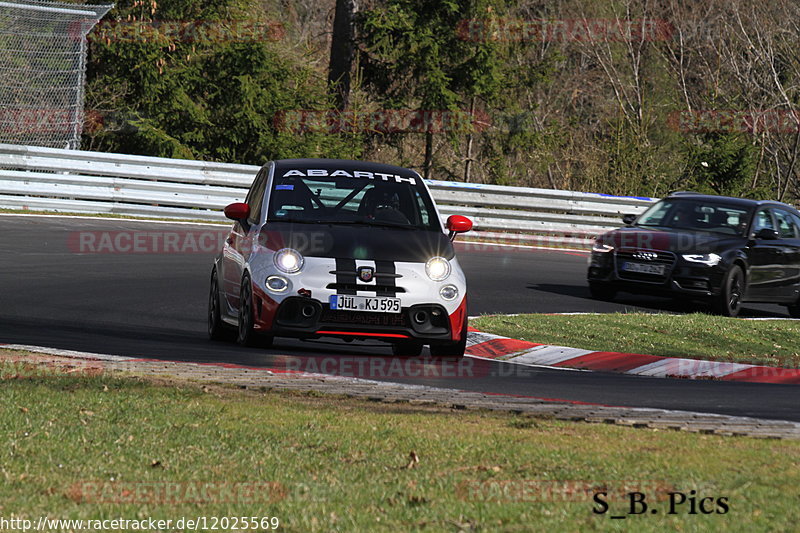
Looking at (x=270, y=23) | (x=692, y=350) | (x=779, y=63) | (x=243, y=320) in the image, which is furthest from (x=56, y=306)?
(x=779, y=63)

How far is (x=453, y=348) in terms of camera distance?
10711mm

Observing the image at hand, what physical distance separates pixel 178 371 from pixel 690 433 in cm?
368

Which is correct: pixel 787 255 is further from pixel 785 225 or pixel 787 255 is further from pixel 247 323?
pixel 247 323

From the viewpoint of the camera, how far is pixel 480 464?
19.5 feet

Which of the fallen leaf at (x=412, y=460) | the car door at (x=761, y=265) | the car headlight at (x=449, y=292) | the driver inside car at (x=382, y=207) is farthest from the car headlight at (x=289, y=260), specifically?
the car door at (x=761, y=265)

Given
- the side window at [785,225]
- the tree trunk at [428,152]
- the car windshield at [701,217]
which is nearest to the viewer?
the car windshield at [701,217]

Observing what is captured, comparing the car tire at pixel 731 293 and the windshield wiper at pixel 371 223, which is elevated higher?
the windshield wiper at pixel 371 223

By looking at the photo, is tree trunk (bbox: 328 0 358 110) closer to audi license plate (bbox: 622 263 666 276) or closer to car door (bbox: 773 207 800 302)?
car door (bbox: 773 207 800 302)

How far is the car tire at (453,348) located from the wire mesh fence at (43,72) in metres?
14.9

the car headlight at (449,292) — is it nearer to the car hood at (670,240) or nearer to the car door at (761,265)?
the car hood at (670,240)

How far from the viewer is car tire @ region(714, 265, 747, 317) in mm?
16656

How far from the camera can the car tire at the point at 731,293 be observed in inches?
656

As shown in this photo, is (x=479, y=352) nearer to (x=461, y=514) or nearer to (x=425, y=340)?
(x=425, y=340)

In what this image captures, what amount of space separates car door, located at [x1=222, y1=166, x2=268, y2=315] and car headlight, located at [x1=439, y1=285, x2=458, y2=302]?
1.69 metres
